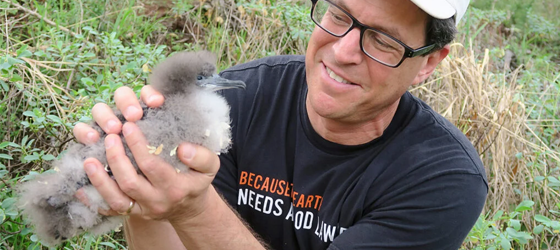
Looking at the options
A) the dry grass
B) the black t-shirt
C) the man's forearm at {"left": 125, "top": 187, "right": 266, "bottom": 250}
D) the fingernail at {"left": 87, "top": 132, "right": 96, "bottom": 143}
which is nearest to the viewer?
the fingernail at {"left": 87, "top": 132, "right": 96, "bottom": 143}

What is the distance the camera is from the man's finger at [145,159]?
2.19 meters

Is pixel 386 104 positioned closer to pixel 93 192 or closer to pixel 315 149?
pixel 315 149

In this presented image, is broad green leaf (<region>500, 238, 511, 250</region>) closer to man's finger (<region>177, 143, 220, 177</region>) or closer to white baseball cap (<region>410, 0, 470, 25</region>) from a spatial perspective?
white baseball cap (<region>410, 0, 470, 25</region>)

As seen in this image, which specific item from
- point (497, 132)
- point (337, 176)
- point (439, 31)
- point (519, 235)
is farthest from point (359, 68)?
point (497, 132)

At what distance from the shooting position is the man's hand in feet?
7.13

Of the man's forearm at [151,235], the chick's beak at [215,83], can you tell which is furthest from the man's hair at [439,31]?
the man's forearm at [151,235]

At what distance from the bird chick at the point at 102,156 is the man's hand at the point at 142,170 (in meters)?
0.04

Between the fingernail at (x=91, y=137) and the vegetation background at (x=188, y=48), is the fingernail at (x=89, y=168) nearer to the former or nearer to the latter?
the fingernail at (x=91, y=137)

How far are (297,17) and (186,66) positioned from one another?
3225 mm

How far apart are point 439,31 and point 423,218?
899 millimetres

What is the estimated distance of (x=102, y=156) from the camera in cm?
225

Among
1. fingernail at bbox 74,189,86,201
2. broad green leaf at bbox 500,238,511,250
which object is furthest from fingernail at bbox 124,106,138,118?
broad green leaf at bbox 500,238,511,250

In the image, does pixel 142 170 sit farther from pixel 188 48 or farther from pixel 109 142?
pixel 188 48

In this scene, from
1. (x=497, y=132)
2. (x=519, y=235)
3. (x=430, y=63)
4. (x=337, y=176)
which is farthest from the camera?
(x=497, y=132)
